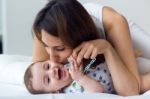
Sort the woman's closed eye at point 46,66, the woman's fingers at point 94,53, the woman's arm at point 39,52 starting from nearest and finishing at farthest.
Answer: the woman's fingers at point 94,53, the woman's closed eye at point 46,66, the woman's arm at point 39,52

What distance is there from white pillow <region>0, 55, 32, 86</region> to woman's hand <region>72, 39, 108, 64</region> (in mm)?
338

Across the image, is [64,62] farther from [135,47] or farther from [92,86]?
[135,47]

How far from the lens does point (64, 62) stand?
3.84 feet

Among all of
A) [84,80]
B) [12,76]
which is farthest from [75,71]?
[12,76]

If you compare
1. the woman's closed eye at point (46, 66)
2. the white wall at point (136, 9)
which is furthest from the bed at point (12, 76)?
the white wall at point (136, 9)

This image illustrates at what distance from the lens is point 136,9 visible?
6.69 ft

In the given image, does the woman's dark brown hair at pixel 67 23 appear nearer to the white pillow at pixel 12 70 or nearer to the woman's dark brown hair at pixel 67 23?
the woman's dark brown hair at pixel 67 23

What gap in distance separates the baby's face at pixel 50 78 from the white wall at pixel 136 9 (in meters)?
1.01

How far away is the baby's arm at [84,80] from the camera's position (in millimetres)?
1074

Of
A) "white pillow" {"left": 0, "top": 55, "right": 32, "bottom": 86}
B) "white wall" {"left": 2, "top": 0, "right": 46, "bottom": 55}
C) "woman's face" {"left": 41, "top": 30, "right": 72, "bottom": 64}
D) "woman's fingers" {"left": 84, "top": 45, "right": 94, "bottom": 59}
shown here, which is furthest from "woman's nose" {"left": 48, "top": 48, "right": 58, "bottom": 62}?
"white wall" {"left": 2, "top": 0, "right": 46, "bottom": 55}

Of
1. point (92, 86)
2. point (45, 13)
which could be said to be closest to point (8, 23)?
point (45, 13)

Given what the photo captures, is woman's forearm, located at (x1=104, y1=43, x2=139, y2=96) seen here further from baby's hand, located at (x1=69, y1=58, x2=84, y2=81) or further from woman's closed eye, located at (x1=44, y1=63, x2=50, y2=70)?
woman's closed eye, located at (x1=44, y1=63, x2=50, y2=70)

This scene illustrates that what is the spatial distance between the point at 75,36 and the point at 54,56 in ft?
0.33

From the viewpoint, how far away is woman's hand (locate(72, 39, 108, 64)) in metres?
1.07
